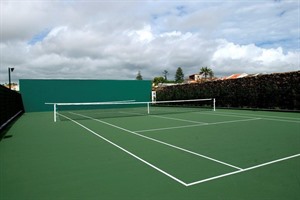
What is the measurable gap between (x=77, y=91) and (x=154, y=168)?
20901 millimetres

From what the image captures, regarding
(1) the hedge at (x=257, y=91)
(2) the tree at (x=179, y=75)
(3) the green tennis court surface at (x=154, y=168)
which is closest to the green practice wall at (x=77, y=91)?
(1) the hedge at (x=257, y=91)

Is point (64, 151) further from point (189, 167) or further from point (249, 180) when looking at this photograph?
point (249, 180)

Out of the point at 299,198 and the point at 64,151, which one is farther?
the point at 64,151

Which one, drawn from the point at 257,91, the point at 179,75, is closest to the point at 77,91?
the point at 257,91

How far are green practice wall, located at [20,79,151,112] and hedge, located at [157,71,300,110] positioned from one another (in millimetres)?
6559

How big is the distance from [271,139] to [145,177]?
4.28 meters

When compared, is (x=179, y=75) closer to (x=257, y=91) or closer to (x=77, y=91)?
(x=77, y=91)

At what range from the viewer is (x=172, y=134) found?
7.85 metres

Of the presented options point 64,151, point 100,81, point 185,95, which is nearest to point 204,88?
point 185,95

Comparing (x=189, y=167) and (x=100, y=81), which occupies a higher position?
(x=100, y=81)

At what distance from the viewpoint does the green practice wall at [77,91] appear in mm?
22156

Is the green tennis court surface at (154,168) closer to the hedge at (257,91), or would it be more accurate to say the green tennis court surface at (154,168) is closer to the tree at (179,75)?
the hedge at (257,91)

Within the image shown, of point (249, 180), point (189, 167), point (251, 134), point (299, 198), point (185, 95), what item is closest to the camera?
point (299, 198)

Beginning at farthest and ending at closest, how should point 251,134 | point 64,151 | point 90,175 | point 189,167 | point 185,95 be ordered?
point 185,95, point 251,134, point 64,151, point 189,167, point 90,175
